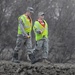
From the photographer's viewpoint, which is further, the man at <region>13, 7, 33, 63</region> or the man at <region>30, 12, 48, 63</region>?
the man at <region>30, 12, 48, 63</region>

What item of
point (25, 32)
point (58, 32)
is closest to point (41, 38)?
point (25, 32)

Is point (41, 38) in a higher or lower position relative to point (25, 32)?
lower

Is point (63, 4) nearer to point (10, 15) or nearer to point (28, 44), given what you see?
point (10, 15)

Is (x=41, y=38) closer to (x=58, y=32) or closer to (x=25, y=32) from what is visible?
(x=25, y=32)

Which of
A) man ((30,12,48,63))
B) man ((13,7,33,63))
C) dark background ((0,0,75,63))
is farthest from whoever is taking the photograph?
dark background ((0,0,75,63))

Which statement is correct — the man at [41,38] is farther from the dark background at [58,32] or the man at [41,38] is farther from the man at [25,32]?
the dark background at [58,32]

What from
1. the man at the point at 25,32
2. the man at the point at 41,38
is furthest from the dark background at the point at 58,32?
the man at the point at 25,32

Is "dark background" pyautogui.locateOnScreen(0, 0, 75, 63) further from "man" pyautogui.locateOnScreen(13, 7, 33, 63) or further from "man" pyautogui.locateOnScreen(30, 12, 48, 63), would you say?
"man" pyautogui.locateOnScreen(13, 7, 33, 63)

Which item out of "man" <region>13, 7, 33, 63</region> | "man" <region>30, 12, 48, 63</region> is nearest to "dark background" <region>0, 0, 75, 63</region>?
"man" <region>30, 12, 48, 63</region>

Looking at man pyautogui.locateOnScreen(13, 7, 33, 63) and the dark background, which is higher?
the dark background

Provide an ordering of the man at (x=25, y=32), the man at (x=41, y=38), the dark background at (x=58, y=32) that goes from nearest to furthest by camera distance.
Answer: the man at (x=25, y=32) → the man at (x=41, y=38) → the dark background at (x=58, y=32)

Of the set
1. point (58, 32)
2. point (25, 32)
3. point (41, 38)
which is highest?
point (58, 32)

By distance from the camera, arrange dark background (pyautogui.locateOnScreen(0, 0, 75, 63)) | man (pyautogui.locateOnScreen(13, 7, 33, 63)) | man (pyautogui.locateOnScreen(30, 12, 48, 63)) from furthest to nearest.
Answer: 1. dark background (pyautogui.locateOnScreen(0, 0, 75, 63))
2. man (pyautogui.locateOnScreen(30, 12, 48, 63))
3. man (pyautogui.locateOnScreen(13, 7, 33, 63))

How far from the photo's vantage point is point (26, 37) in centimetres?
1115
